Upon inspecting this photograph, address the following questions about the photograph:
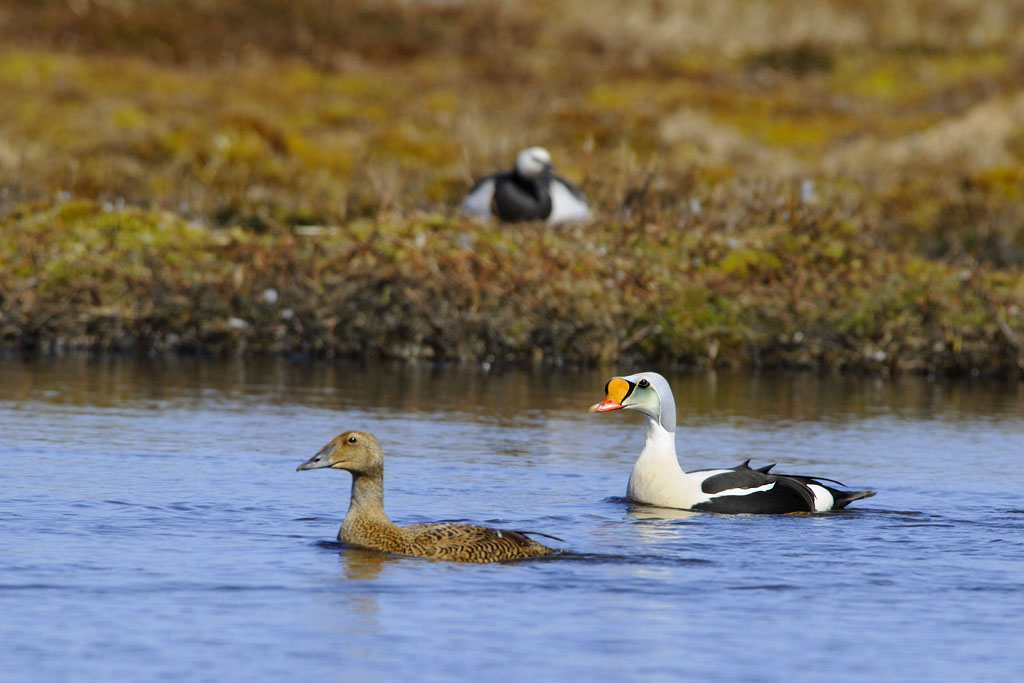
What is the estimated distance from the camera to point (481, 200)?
76.2 ft

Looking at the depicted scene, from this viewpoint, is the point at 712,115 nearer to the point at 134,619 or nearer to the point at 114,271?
the point at 114,271

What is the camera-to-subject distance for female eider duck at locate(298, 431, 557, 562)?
9219mm

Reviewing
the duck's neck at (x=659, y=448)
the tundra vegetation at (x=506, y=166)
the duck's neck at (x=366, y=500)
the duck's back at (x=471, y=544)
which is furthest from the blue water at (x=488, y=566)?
the tundra vegetation at (x=506, y=166)

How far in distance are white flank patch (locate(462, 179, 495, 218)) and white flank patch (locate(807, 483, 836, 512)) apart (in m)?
12.2

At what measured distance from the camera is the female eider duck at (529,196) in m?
22.9

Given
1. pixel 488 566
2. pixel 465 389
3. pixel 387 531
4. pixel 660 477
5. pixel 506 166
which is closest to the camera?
pixel 488 566

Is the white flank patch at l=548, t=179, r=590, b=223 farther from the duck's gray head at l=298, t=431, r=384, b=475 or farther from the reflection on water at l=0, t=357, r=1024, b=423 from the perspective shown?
the duck's gray head at l=298, t=431, r=384, b=475

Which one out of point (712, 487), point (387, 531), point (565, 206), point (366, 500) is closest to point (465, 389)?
point (565, 206)

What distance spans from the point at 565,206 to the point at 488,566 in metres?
A: 14.2

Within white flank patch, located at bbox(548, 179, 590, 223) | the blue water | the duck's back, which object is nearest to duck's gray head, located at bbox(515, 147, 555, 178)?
white flank patch, located at bbox(548, 179, 590, 223)

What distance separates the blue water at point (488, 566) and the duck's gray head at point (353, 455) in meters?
0.47

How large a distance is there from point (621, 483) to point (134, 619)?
519 cm

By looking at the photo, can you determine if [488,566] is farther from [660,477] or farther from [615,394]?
[615,394]

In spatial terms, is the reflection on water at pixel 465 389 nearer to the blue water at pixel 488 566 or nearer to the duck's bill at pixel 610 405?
the blue water at pixel 488 566
